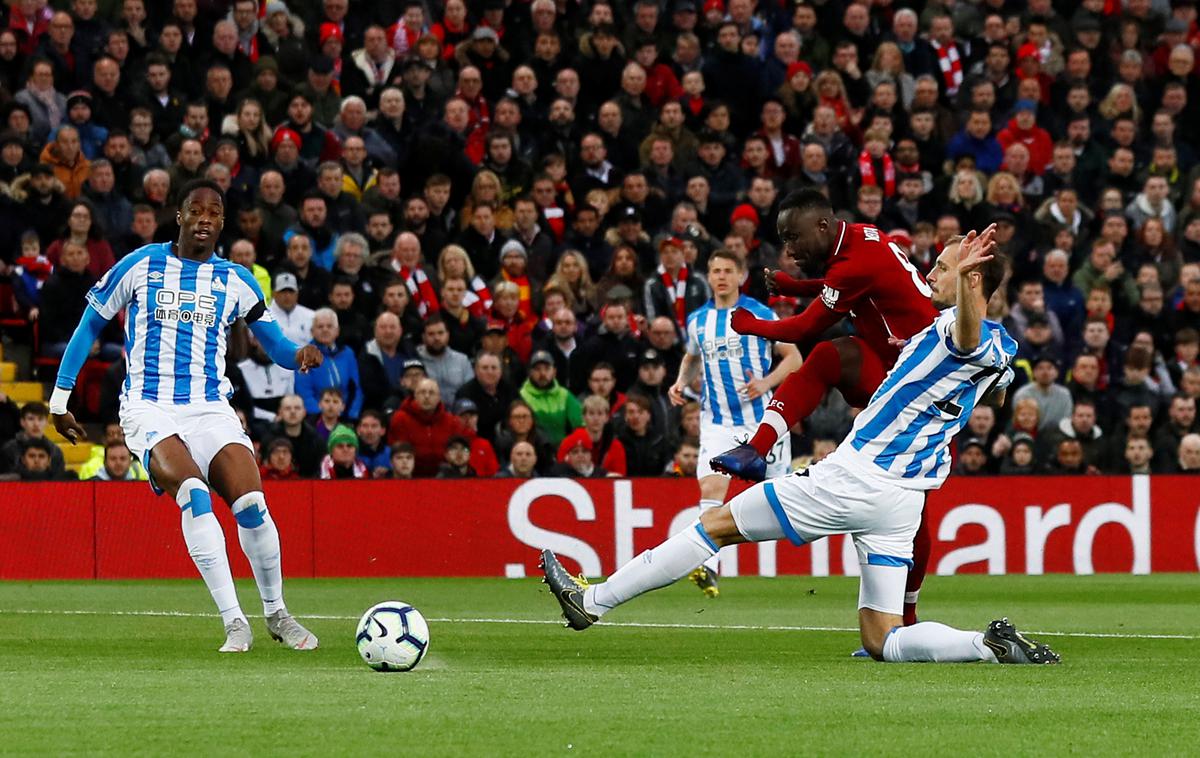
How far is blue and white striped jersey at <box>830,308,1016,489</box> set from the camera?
8305 millimetres

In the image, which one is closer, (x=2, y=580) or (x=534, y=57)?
(x=2, y=580)

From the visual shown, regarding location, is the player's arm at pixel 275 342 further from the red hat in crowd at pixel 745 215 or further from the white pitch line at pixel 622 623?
the red hat in crowd at pixel 745 215

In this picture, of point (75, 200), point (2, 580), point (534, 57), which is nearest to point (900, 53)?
point (534, 57)

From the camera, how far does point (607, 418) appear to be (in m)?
17.1

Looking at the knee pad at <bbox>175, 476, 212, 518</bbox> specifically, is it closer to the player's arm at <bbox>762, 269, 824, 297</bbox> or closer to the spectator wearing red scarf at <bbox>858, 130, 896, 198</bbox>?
the player's arm at <bbox>762, 269, 824, 297</bbox>

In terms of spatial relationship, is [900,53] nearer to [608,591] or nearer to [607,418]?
[607,418]

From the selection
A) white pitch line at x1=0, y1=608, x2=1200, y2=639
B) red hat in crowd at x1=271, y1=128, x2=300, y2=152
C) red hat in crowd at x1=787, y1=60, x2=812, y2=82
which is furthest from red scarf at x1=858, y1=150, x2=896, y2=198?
white pitch line at x1=0, y1=608, x2=1200, y2=639

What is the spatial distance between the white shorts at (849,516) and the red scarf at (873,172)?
11732 mm

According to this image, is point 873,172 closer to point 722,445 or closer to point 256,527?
point 722,445

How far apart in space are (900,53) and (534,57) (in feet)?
13.3

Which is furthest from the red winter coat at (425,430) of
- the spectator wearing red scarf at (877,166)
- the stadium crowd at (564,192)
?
the spectator wearing red scarf at (877,166)

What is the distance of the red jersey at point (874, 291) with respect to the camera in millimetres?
9859

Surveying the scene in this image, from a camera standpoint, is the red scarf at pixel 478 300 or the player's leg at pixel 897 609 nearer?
the player's leg at pixel 897 609

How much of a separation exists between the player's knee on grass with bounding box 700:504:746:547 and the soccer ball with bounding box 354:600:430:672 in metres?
1.31
